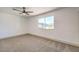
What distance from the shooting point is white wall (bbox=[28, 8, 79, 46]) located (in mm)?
1768

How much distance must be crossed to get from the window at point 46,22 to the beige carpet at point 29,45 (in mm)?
243

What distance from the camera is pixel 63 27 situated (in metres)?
1.81

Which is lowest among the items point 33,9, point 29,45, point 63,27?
point 29,45

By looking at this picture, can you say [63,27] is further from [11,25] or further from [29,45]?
[11,25]

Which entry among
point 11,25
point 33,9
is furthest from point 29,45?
point 33,9

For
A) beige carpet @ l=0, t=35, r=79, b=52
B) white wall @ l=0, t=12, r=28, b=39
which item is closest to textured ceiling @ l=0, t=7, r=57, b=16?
white wall @ l=0, t=12, r=28, b=39

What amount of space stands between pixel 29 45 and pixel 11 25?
51cm

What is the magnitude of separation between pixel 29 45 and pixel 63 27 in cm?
73

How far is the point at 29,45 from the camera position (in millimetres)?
1829

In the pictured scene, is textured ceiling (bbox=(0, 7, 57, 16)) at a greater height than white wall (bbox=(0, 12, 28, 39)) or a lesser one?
greater

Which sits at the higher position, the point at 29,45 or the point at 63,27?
the point at 63,27

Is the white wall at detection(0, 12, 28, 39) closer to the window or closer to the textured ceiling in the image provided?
the textured ceiling

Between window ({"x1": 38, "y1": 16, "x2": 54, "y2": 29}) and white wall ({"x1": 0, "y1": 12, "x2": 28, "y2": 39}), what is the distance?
302 millimetres
